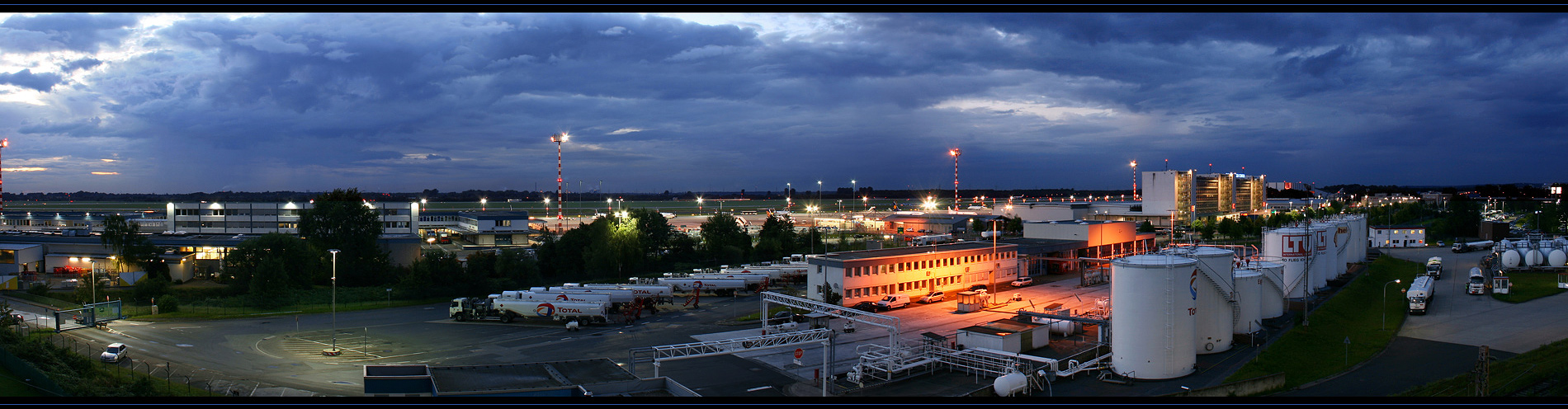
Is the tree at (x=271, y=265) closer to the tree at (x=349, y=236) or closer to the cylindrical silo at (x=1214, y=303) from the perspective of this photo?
the tree at (x=349, y=236)

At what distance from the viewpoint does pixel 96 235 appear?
4431 centimetres

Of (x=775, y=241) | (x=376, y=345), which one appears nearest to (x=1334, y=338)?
(x=376, y=345)

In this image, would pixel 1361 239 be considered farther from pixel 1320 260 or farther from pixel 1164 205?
pixel 1164 205

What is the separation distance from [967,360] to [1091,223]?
2875 cm

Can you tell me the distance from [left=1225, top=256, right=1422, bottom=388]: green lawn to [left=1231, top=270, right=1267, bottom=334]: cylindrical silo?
0.90 m

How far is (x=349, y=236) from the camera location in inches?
1606

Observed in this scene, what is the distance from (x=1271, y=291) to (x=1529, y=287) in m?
17.6

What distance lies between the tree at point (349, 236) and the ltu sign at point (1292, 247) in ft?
132

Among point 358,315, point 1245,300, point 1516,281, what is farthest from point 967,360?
point 1516,281

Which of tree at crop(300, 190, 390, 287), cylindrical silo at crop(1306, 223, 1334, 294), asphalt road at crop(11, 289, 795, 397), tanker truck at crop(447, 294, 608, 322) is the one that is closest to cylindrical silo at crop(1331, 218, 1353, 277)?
cylindrical silo at crop(1306, 223, 1334, 294)

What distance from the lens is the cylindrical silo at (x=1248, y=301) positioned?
24188 mm
